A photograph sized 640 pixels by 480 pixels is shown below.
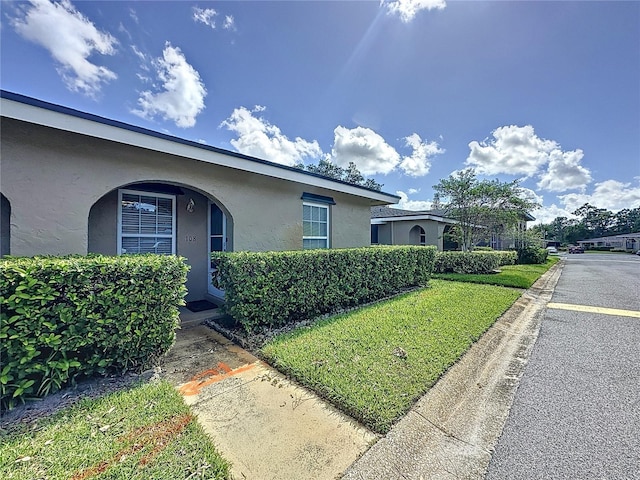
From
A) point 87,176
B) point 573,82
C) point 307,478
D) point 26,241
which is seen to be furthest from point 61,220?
point 573,82

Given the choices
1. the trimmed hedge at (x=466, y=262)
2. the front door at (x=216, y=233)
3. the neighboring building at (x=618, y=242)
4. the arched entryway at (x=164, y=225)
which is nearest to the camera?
the arched entryway at (x=164, y=225)

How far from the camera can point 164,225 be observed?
630cm

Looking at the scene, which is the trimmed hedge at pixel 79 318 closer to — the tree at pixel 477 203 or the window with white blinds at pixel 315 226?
the window with white blinds at pixel 315 226

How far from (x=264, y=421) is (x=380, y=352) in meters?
1.96

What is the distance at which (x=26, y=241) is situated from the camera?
3.80m

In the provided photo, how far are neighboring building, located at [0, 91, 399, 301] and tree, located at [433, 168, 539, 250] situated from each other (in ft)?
26.6

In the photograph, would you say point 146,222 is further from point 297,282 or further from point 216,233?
point 297,282

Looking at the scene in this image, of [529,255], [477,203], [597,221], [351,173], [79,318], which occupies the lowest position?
[529,255]

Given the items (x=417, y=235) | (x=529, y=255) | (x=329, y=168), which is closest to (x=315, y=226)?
(x=417, y=235)

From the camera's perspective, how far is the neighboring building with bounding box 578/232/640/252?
45.8m

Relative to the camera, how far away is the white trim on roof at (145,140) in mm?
3426

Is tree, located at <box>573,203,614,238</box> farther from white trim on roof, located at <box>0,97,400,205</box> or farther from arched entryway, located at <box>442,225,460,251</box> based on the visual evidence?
white trim on roof, located at <box>0,97,400,205</box>

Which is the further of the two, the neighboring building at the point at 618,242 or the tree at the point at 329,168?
the neighboring building at the point at 618,242

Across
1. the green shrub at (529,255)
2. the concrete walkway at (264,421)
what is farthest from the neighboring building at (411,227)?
the concrete walkway at (264,421)
